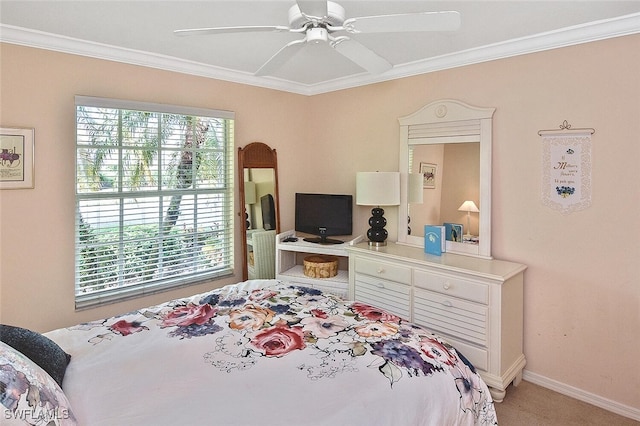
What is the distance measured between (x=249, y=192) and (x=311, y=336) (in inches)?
87.9

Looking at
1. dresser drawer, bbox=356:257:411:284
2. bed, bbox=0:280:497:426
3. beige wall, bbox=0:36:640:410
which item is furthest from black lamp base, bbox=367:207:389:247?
Result: bed, bbox=0:280:497:426

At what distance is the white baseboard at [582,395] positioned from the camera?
246 centimetres

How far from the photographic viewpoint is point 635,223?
7.91 ft

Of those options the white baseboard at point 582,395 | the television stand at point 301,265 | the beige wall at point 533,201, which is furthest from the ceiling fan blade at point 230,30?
the white baseboard at point 582,395

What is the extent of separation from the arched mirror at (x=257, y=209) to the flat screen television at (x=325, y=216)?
307 mm

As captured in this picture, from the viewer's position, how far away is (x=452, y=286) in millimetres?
2719

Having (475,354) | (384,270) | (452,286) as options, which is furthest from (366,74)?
(475,354)

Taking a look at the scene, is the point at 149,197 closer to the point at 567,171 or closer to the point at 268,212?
the point at 268,212

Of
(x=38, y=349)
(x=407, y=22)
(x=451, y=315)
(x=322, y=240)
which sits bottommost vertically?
(x=451, y=315)

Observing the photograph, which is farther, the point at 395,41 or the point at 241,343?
the point at 395,41

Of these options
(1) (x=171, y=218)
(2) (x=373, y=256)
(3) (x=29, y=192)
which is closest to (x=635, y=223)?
(2) (x=373, y=256)

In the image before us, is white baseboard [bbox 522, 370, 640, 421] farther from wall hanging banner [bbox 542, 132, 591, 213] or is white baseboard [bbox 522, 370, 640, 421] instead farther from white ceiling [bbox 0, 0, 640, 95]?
white ceiling [bbox 0, 0, 640, 95]

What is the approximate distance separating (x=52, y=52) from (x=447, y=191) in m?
3.01

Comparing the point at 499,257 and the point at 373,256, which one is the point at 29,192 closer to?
the point at 373,256
